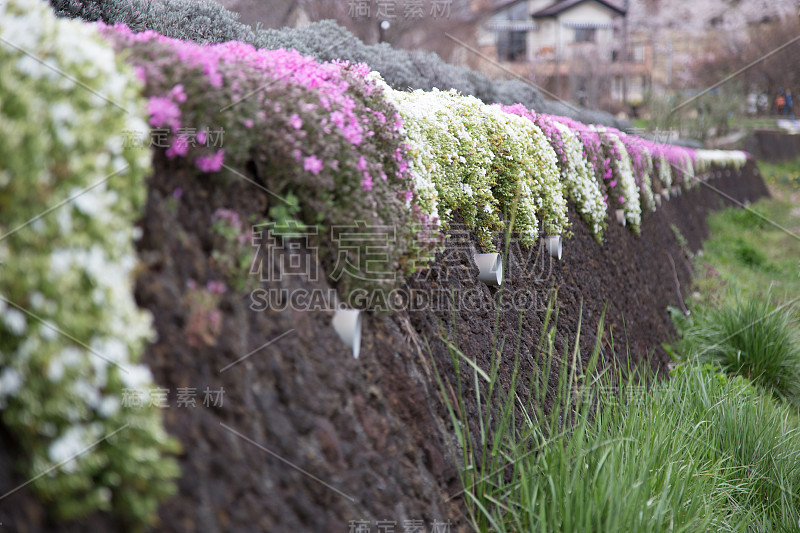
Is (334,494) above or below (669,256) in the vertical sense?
above

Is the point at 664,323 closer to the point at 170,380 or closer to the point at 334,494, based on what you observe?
the point at 334,494

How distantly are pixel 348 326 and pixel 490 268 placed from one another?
4.51ft

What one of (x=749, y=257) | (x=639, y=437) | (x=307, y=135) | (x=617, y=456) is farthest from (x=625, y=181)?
(x=749, y=257)

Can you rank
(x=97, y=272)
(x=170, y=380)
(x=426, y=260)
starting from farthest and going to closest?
(x=426, y=260) → (x=170, y=380) → (x=97, y=272)

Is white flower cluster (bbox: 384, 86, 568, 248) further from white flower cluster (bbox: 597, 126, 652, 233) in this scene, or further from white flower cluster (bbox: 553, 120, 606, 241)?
white flower cluster (bbox: 597, 126, 652, 233)

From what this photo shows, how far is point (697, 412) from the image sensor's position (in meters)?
4.27

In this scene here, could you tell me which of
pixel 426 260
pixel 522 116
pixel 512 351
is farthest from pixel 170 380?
pixel 522 116

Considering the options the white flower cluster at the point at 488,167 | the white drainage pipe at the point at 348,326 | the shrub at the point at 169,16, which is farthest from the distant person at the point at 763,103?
the white drainage pipe at the point at 348,326

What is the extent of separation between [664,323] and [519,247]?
12.2 ft

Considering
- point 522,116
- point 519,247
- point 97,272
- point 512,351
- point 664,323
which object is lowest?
point 664,323

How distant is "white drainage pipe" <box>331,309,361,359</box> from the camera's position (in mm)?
2129

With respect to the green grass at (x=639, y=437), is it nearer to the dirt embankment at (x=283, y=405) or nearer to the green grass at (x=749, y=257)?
the dirt embankment at (x=283, y=405)

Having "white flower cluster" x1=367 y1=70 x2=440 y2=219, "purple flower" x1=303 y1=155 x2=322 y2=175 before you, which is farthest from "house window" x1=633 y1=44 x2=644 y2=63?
"purple flower" x1=303 y1=155 x2=322 y2=175

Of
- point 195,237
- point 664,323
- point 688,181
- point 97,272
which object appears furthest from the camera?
point 688,181
